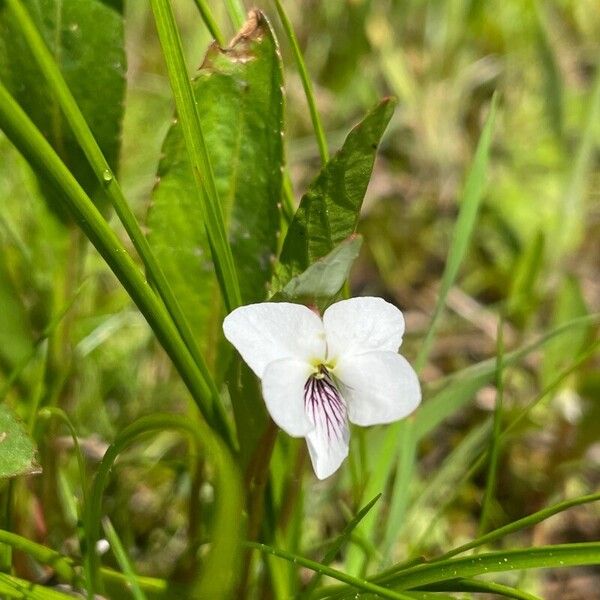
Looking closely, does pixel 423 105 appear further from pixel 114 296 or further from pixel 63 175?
Answer: pixel 63 175

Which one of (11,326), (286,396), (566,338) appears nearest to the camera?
(286,396)

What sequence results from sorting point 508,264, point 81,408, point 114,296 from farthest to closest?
point 508,264 < point 114,296 < point 81,408

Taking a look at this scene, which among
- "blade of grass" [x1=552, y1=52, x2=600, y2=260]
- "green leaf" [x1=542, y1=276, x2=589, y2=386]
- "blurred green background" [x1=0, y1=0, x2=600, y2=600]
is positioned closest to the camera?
"blurred green background" [x1=0, y1=0, x2=600, y2=600]

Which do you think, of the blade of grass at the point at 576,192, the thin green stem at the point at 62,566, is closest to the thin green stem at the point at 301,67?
the thin green stem at the point at 62,566

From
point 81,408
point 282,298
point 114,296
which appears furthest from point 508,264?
point 282,298

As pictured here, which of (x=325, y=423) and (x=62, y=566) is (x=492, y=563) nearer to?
(x=325, y=423)

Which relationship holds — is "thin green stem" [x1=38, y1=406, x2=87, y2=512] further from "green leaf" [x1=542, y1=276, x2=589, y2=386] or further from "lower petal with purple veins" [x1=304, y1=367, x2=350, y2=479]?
"green leaf" [x1=542, y1=276, x2=589, y2=386]

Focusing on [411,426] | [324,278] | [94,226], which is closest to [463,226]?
[411,426]

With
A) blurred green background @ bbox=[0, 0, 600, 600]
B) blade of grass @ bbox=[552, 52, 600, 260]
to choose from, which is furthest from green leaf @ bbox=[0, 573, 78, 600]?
blade of grass @ bbox=[552, 52, 600, 260]
